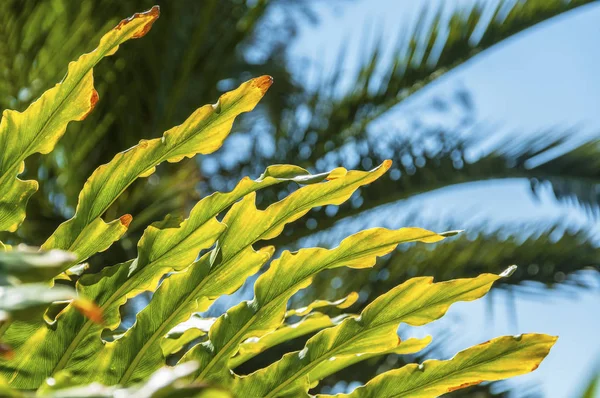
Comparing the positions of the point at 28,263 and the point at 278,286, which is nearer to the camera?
Answer: the point at 28,263

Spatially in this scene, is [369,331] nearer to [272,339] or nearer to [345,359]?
[345,359]

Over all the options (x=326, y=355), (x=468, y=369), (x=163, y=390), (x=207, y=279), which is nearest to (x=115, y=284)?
(x=207, y=279)

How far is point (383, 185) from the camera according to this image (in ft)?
10.8

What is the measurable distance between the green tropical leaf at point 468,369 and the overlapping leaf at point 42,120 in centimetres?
44

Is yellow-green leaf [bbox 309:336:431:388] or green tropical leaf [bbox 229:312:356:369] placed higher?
green tropical leaf [bbox 229:312:356:369]

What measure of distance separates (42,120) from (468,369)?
21.8 inches

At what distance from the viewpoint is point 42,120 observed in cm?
85

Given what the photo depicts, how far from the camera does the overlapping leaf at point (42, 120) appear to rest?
826mm

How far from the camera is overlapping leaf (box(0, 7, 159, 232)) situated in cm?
83

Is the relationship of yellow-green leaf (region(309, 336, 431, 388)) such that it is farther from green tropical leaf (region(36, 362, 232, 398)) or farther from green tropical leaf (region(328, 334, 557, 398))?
green tropical leaf (region(36, 362, 232, 398))

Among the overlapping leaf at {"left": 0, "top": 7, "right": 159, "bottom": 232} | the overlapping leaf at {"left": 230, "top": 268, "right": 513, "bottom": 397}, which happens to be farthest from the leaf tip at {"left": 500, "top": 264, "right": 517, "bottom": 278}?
the overlapping leaf at {"left": 0, "top": 7, "right": 159, "bottom": 232}

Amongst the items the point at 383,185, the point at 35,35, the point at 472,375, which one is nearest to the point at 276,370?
the point at 472,375

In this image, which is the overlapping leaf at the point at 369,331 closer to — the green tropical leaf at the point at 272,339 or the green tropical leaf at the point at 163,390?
the green tropical leaf at the point at 272,339

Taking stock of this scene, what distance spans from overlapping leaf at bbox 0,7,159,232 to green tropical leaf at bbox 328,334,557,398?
0.44 meters
